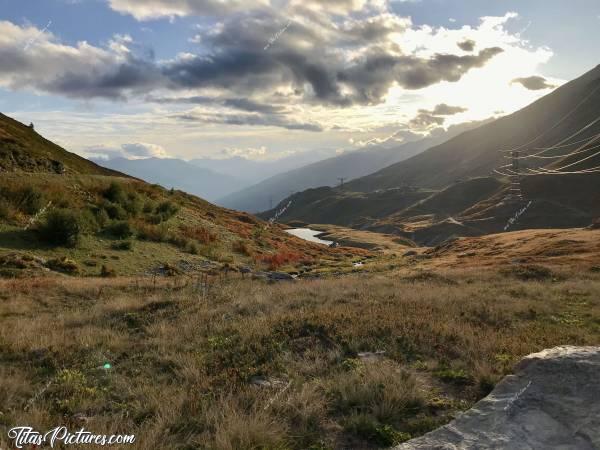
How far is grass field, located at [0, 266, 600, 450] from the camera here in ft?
22.4

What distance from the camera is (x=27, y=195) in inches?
1287

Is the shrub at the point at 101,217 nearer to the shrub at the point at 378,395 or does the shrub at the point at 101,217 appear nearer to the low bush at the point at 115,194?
the low bush at the point at 115,194

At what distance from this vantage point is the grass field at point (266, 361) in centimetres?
682

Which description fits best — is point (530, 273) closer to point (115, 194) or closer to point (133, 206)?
point (133, 206)

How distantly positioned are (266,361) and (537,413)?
5149 millimetres

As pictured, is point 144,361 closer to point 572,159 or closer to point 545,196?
point 545,196

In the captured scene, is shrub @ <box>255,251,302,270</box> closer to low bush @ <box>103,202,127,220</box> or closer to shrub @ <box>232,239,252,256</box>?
shrub @ <box>232,239,252,256</box>

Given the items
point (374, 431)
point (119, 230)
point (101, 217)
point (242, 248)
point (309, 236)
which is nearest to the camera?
point (374, 431)

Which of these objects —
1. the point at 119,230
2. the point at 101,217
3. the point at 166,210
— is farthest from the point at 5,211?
the point at 166,210

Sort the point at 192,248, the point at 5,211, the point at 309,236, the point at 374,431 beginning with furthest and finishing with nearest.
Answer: the point at 309,236, the point at 192,248, the point at 5,211, the point at 374,431

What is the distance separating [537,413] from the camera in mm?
6973

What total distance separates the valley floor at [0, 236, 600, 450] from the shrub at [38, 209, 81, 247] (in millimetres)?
11504

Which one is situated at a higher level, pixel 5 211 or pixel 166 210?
pixel 5 211

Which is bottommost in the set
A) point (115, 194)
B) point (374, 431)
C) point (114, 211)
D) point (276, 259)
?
point (276, 259)
